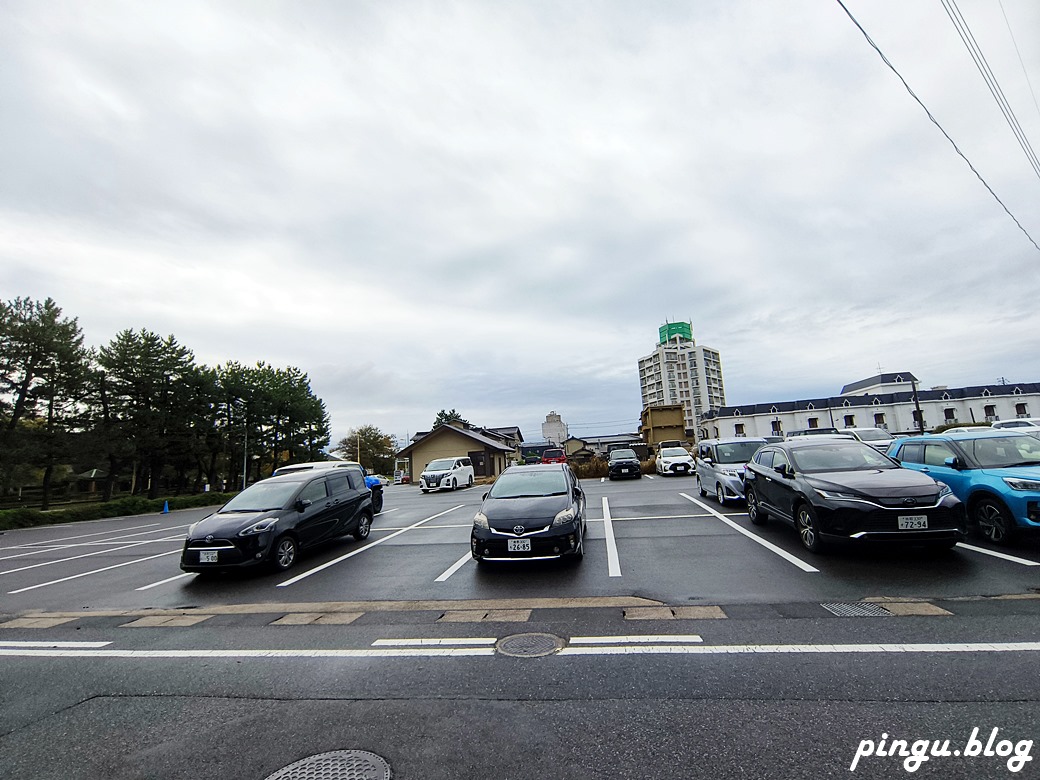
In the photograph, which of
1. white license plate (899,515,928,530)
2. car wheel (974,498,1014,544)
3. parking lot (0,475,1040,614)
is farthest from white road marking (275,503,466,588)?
car wheel (974,498,1014,544)

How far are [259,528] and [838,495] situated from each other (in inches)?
334

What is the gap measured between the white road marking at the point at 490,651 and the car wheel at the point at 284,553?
2898 mm

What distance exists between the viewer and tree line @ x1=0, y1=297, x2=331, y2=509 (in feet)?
98.2

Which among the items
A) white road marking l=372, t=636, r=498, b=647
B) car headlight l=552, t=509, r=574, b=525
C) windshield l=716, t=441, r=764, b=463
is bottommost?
white road marking l=372, t=636, r=498, b=647

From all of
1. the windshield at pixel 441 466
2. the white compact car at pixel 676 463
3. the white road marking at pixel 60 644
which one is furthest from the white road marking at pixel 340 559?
the white compact car at pixel 676 463

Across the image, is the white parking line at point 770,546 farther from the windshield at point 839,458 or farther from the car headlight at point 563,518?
the car headlight at point 563,518

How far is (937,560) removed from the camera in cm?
630

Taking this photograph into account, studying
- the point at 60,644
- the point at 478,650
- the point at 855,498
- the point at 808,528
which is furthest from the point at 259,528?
the point at 855,498

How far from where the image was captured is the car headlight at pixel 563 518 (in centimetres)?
692

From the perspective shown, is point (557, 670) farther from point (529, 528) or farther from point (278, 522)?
point (278, 522)

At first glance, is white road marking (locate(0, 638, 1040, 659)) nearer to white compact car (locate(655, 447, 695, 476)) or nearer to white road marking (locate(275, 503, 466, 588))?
white road marking (locate(275, 503, 466, 588))

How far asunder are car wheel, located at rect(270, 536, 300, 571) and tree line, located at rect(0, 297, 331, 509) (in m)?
31.2

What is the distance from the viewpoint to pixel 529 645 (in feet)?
14.2

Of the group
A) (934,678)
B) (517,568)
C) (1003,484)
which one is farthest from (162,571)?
(1003,484)
